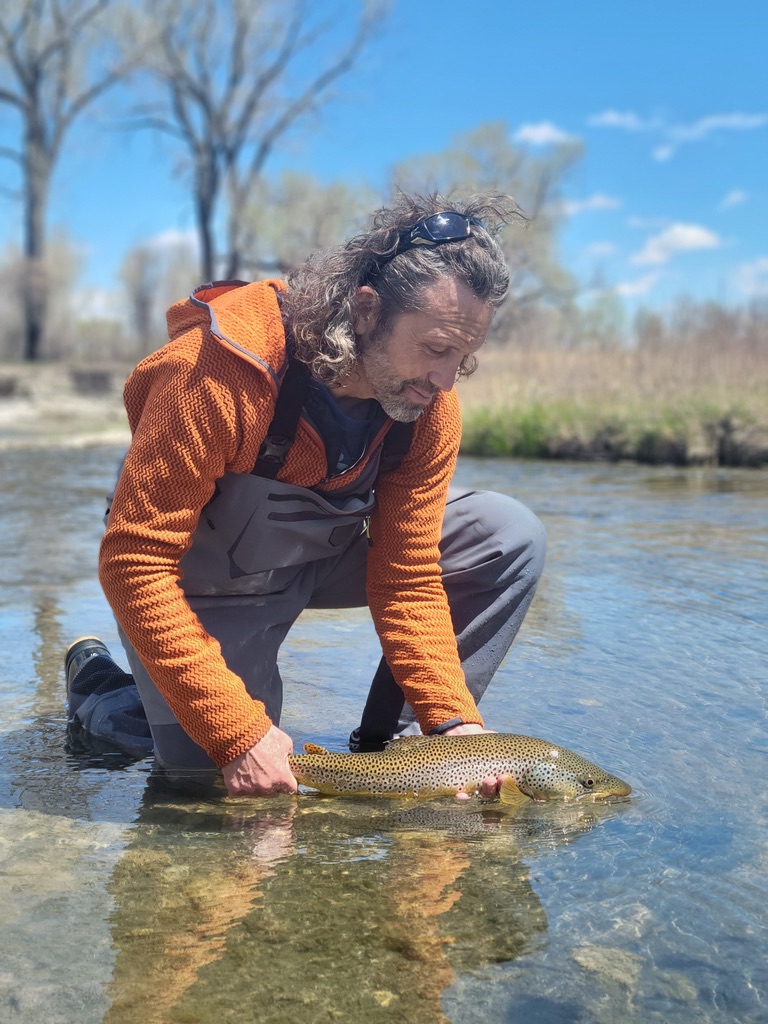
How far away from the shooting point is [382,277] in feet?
8.72

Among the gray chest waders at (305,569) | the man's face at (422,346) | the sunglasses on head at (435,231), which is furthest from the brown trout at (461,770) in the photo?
the sunglasses on head at (435,231)

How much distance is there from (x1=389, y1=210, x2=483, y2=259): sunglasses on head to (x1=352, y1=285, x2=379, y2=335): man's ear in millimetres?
107

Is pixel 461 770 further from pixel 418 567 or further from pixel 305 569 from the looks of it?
pixel 305 569

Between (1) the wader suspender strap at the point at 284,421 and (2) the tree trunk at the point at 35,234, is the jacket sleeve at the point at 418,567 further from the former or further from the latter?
(2) the tree trunk at the point at 35,234

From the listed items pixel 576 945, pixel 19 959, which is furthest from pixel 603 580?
pixel 19 959

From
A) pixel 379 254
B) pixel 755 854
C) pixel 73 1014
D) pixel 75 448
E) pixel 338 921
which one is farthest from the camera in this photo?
pixel 75 448

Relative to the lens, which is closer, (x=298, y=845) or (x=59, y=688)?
(x=298, y=845)

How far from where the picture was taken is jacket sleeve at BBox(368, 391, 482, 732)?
9.62ft

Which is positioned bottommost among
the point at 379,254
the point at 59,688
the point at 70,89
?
the point at 59,688

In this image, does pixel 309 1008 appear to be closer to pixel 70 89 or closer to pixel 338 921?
pixel 338 921

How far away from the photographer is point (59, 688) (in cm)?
375

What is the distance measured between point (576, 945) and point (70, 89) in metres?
29.7

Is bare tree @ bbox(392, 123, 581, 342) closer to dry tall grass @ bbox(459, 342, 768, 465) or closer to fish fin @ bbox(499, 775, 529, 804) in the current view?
dry tall grass @ bbox(459, 342, 768, 465)

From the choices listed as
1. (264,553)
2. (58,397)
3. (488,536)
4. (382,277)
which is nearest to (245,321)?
(382,277)
